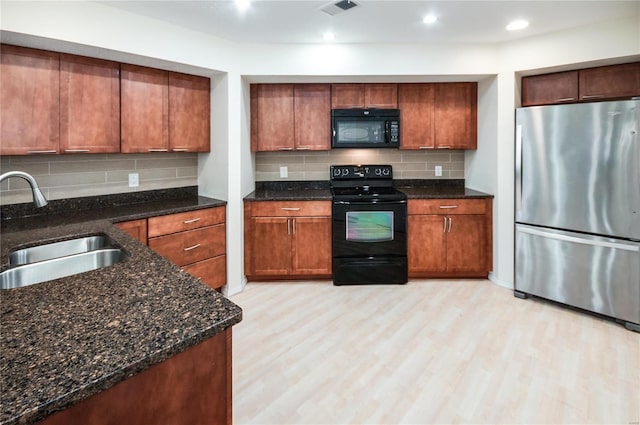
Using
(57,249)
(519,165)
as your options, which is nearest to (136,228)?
(57,249)

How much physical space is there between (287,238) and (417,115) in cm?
185

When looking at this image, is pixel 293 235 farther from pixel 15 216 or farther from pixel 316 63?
pixel 15 216

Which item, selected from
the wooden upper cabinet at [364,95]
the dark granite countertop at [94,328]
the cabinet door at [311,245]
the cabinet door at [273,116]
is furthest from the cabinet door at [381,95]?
the dark granite countertop at [94,328]

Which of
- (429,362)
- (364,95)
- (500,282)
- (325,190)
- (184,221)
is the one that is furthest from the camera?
(325,190)

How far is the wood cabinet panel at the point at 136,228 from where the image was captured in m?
2.56

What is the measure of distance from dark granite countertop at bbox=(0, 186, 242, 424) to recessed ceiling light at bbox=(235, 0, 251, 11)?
185cm

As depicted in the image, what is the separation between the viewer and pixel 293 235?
3.56 m

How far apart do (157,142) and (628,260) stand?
149 inches

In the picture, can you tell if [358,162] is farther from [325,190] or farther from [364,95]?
[364,95]

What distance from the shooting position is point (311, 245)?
358cm

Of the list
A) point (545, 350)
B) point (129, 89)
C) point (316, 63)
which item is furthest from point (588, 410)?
point (129, 89)

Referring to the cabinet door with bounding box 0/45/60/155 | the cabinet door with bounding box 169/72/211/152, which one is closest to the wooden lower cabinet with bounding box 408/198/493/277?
the cabinet door with bounding box 169/72/211/152

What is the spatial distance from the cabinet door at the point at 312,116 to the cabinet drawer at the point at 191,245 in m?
1.23

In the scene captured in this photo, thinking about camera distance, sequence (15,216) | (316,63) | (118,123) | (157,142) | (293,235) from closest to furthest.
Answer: (15,216), (118,123), (157,142), (316,63), (293,235)
